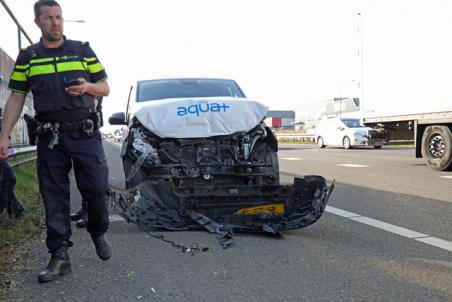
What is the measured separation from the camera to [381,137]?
15.3 metres

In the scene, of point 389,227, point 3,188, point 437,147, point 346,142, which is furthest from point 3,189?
point 346,142

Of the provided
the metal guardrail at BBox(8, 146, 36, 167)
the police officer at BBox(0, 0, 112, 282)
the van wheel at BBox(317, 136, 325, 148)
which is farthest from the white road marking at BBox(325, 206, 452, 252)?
the van wheel at BBox(317, 136, 325, 148)

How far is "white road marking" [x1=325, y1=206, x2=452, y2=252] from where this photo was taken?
4566 mm

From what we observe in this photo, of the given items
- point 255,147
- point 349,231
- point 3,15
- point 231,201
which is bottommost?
point 349,231

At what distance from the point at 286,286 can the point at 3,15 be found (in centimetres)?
735

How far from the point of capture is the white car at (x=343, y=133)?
897 inches

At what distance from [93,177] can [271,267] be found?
156 cm

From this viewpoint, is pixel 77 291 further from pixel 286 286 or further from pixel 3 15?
pixel 3 15

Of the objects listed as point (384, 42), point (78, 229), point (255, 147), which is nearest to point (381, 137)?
point (384, 42)

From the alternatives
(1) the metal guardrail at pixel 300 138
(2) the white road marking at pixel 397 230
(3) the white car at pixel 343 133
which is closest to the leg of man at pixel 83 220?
(2) the white road marking at pixel 397 230

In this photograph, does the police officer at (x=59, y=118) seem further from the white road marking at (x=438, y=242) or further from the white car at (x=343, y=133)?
the white car at (x=343, y=133)

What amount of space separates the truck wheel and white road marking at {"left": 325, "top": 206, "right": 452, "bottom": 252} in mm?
5928

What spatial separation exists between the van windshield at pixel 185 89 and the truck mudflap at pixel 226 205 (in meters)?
2.01

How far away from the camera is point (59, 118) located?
11.9ft
